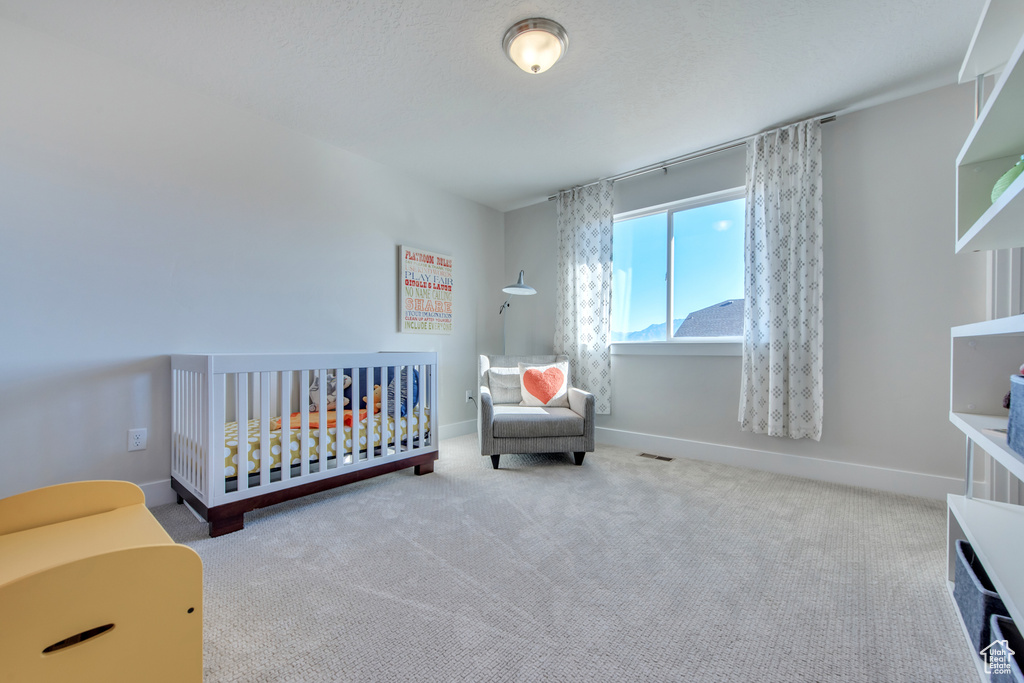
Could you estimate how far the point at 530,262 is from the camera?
4.10 meters

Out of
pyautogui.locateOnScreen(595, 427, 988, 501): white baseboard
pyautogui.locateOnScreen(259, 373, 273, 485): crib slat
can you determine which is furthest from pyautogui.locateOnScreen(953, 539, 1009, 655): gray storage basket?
pyautogui.locateOnScreen(259, 373, 273, 485): crib slat

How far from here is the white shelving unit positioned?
902 millimetres

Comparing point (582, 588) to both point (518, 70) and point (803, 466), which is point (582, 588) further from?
point (518, 70)

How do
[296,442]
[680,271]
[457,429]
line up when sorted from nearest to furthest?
[296,442] < [680,271] < [457,429]

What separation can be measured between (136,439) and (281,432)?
0.85m

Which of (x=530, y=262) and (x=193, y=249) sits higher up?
(x=530, y=262)

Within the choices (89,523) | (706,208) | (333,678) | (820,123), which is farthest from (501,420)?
(820,123)

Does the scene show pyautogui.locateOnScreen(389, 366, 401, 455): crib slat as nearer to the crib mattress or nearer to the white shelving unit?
the crib mattress

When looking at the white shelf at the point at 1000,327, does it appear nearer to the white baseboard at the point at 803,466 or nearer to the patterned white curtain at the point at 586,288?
the white baseboard at the point at 803,466

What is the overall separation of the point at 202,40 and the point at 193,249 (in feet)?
3.41

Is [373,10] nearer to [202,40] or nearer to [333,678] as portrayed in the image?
[202,40]

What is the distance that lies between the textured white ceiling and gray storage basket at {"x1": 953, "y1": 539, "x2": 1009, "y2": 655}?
82.9 inches

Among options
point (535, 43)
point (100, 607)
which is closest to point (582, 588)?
point (100, 607)

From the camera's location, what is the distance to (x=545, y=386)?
10.6 feet
